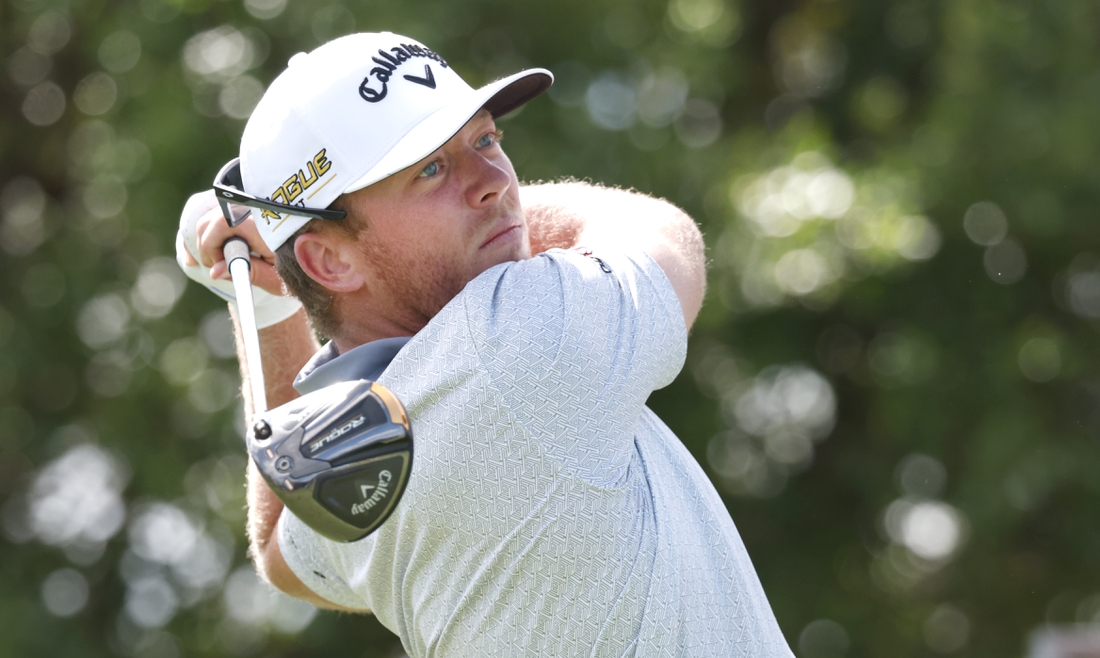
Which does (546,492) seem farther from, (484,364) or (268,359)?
(268,359)

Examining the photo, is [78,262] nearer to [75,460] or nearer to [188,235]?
[75,460]

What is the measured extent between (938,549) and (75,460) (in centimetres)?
666

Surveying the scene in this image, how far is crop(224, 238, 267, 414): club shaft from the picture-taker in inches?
92.7

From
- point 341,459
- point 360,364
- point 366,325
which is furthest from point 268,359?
point 341,459

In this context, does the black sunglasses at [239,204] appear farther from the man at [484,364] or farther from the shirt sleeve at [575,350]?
the shirt sleeve at [575,350]

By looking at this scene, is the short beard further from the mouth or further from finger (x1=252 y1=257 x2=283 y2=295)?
finger (x1=252 y1=257 x2=283 y2=295)

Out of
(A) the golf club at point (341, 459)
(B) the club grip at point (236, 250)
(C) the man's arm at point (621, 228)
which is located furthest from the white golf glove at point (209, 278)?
Result: (A) the golf club at point (341, 459)

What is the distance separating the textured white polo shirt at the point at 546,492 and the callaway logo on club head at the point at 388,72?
0.48 metres

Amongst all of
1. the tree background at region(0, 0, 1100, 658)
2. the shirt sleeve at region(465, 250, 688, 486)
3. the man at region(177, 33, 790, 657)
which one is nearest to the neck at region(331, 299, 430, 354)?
the man at region(177, 33, 790, 657)

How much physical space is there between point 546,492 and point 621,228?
0.73m

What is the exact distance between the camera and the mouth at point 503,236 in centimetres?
284

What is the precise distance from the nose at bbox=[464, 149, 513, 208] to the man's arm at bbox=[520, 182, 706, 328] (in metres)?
0.23

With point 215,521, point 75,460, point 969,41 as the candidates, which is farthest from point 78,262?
point 969,41

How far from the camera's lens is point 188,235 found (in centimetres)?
317
